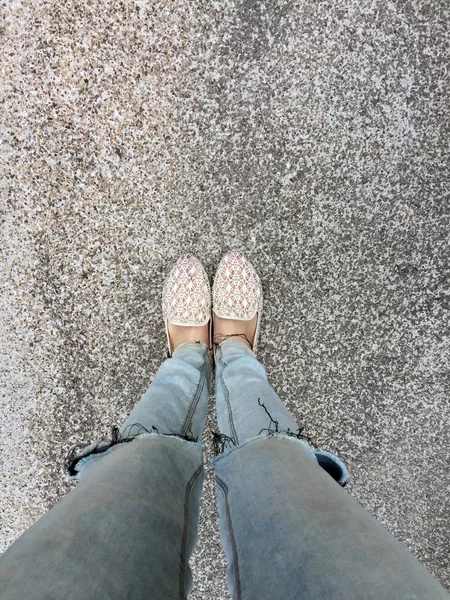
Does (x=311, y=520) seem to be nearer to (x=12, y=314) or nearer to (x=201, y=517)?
(x=201, y=517)

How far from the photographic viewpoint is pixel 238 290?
1.10 meters

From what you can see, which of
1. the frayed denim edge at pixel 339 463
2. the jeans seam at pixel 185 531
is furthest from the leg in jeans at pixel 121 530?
the frayed denim edge at pixel 339 463

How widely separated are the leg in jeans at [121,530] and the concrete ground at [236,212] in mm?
469

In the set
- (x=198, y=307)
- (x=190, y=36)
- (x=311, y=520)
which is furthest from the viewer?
(x=198, y=307)

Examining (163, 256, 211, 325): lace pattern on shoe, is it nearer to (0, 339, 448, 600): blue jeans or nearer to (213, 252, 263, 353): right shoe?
(213, 252, 263, 353): right shoe

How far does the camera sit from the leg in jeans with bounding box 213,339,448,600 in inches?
18.6

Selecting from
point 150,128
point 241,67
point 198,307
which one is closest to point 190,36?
point 241,67

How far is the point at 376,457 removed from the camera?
3.90ft

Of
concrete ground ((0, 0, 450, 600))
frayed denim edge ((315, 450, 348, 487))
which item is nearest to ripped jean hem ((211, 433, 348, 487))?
frayed denim edge ((315, 450, 348, 487))

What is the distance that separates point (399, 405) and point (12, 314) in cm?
128

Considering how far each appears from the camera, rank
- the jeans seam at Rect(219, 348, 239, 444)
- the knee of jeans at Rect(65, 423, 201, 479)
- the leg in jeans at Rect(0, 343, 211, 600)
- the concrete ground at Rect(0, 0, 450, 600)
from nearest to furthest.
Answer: the leg in jeans at Rect(0, 343, 211, 600)
the knee of jeans at Rect(65, 423, 201, 479)
the jeans seam at Rect(219, 348, 239, 444)
the concrete ground at Rect(0, 0, 450, 600)

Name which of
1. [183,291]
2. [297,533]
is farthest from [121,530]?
[183,291]

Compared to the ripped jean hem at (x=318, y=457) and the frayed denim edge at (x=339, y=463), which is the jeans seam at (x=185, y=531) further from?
the frayed denim edge at (x=339, y=463)

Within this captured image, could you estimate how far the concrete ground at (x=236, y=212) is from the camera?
102 centimetres
